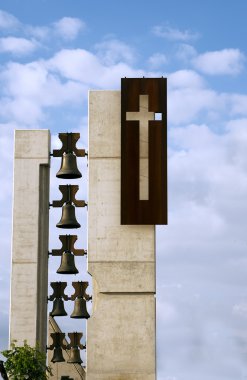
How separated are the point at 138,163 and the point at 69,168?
2.43 metres

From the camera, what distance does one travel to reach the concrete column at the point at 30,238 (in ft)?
112

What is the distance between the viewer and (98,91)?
34.0 metres

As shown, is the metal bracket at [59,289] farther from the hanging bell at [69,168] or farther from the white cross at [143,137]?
the white cross at [143,137]

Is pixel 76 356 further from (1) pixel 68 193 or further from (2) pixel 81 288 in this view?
(1) pixel 68 193

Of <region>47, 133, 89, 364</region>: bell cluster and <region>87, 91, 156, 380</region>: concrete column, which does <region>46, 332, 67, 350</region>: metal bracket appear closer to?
<region>47, 133, 89, 364</region>: bell cluster

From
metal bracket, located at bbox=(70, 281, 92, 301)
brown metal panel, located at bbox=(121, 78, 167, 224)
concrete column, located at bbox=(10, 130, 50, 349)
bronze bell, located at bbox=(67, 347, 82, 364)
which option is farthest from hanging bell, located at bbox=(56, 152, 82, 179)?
bronze bell, located at bbox=(67, 347, 82, 364)

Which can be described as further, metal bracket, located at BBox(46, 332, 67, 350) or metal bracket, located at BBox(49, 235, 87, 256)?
metal bracket, located at BBox(46, 332, 67, 350)

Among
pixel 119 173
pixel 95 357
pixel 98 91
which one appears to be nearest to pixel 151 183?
pixel 119 173

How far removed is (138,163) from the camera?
33.7m

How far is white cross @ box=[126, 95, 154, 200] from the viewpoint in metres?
33.8

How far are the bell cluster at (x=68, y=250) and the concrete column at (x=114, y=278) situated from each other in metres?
0.92

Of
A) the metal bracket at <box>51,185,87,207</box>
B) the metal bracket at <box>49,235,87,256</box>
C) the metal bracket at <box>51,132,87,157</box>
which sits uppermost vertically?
the metal bracket at <box>51,132,87,157</box>

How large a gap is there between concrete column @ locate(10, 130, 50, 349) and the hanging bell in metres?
0.55

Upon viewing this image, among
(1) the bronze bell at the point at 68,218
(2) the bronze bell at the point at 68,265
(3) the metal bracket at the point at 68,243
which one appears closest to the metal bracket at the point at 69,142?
(1) the bronze bell at the point at 68,218
